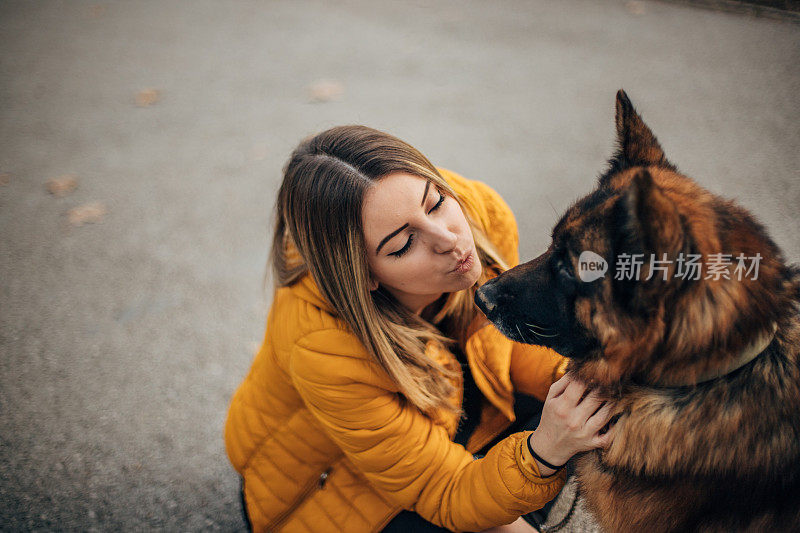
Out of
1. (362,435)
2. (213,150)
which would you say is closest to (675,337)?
(362,435)

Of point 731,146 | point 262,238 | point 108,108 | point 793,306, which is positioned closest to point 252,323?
point 262,238

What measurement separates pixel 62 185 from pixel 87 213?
47 centimetres

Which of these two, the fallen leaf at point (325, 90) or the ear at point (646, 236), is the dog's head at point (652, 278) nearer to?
the ear at point (646, 236)

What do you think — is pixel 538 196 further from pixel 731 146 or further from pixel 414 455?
pixel 414 455

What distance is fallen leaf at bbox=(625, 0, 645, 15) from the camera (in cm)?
517

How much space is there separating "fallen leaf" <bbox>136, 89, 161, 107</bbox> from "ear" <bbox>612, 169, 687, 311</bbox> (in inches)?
204

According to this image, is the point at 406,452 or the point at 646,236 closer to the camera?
the point at 646,236

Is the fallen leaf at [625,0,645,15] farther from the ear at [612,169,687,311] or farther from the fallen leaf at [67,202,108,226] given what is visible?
the fallen leaf at [67,202,108,226]

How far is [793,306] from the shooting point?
1316 millimetres

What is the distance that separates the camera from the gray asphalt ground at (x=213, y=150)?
277 centimetres

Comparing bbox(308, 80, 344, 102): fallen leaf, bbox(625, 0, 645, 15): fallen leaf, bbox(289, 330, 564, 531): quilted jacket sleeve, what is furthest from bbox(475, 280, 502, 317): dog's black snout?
bbox(625, 0, 645, 15): fallen leaf

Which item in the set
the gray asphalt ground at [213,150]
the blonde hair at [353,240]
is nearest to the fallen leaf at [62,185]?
the gray asphalt ground at [213,150]

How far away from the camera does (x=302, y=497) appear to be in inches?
78.2

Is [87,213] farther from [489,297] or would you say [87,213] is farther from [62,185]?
[489,297]
